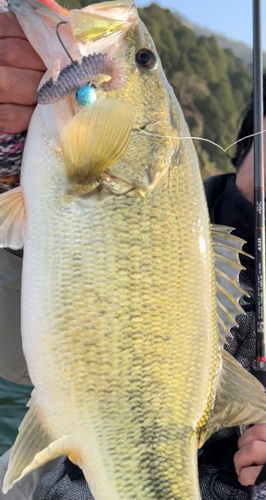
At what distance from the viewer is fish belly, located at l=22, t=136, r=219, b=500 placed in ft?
3.10

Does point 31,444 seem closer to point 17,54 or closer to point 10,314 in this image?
point 10,314

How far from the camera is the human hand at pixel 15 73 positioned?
95 cm

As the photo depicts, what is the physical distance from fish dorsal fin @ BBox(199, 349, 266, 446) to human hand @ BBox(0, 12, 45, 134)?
2.55 ft

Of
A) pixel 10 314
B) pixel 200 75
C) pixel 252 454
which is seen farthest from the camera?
pixel 200 75

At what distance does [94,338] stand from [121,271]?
153 millimetres

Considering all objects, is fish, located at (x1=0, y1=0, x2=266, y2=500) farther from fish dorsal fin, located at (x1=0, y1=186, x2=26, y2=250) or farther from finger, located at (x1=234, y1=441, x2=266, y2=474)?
finger, located at (x1=234, y1=441, x2=266, y2=474)

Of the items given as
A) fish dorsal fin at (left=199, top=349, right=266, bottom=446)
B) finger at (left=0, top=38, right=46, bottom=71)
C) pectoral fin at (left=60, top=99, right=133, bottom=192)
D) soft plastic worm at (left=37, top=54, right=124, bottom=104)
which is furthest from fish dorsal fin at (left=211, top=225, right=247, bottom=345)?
finger at (left=0, top=38, right=46, bottom=71)

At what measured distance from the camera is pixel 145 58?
1063mm

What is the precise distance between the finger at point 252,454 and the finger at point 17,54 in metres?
1.23

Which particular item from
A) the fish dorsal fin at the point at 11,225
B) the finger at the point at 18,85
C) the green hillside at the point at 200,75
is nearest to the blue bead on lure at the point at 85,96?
the finger at the point at 18,85

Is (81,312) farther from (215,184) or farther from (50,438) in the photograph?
(215,184)

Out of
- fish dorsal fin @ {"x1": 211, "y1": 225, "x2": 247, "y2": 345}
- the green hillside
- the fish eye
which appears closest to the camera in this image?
the fish eye

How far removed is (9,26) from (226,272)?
0.78 meters

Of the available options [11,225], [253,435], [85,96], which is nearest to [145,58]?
[85,96]
